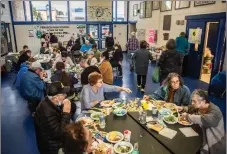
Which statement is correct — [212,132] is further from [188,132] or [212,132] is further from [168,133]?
[168,133]

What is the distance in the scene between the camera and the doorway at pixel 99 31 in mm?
A: 12562

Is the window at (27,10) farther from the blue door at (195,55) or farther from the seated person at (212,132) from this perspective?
the seated person at (212,132)

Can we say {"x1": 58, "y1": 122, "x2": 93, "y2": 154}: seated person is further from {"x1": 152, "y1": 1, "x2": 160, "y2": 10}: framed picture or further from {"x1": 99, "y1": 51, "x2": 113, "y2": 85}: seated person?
{"x1": 152, "y1": 1, "x2": 160, "y2": 10}: framed picture

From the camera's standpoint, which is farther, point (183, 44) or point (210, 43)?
point (183, 44)

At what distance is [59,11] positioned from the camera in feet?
38.9

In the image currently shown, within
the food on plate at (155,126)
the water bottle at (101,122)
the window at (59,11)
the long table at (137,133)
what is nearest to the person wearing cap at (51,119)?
the water bottle at (101,122)

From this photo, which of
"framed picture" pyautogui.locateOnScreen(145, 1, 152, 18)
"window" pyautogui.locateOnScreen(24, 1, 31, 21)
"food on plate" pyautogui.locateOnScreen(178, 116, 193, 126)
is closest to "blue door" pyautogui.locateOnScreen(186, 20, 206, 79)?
"framed picture" pyautogui.locateOnScreen(145, 1, 152, 18)

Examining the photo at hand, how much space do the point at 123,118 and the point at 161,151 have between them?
2.49 ft

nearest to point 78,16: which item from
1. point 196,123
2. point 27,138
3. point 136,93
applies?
point 136,93

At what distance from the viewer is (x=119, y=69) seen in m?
6.99

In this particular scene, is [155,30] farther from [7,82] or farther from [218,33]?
[7,82]

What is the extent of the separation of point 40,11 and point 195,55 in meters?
9.49

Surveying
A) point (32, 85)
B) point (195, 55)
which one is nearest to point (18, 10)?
point (32, 85)

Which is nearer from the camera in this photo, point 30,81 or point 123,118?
point 123,118
